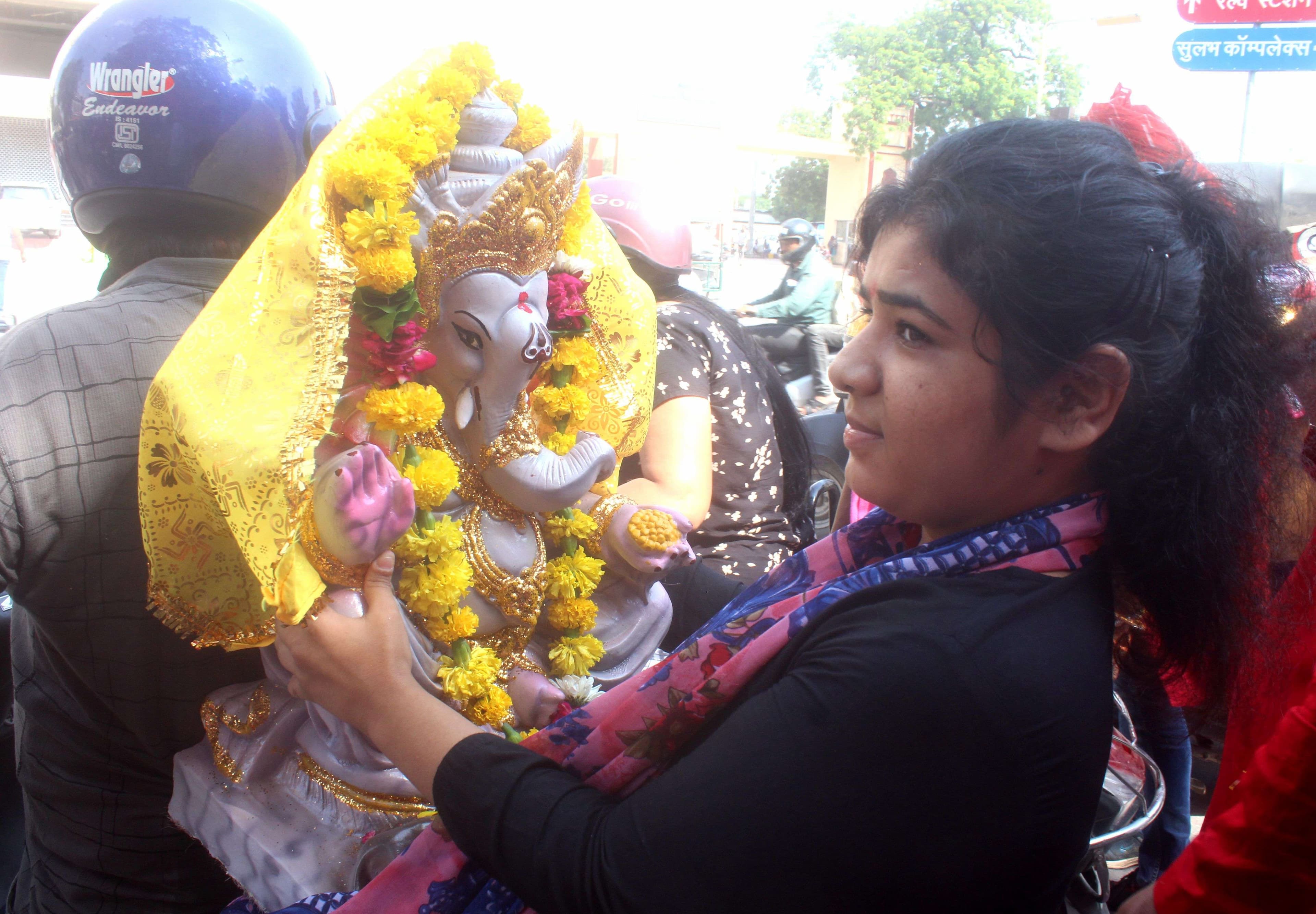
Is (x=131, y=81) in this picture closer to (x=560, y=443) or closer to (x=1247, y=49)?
(x=560, y=443)

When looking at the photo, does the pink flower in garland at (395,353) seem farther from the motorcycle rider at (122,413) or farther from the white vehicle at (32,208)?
the white vehicle at (32,208)

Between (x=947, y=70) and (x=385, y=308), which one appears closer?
(x=385, y=308)

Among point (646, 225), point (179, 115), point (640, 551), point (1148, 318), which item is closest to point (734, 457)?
point (646, 225)

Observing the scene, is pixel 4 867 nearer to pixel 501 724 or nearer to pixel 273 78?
pixel 501 724

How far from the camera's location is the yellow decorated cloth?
115 cm

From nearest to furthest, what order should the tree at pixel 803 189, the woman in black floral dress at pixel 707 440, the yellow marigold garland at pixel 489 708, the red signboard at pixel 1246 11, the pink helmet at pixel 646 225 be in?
1. the yellow marigold garland at pixel 489 708
2. the woman in black floral dress at pixel 707 440
3. the pink helmet at pixel 646 225
4. the red signboard at pixel 1246 11
5. the tree at pixel 803 189

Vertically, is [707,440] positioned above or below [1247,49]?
below

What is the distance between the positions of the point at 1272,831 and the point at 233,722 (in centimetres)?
164

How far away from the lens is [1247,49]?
588 cm

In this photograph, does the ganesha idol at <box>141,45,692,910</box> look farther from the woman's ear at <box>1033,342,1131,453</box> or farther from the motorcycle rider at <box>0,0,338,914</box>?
the woman's ear at <box>1033,342,1131,453</box>

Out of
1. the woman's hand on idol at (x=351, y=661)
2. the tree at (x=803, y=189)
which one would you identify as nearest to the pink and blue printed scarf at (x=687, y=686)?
the woman's hand on idol at (x=351, y=661)

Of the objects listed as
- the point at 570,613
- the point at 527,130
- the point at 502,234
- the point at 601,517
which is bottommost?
the point at 570,613

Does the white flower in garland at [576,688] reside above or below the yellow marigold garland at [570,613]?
below

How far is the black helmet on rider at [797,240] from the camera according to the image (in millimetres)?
8328
